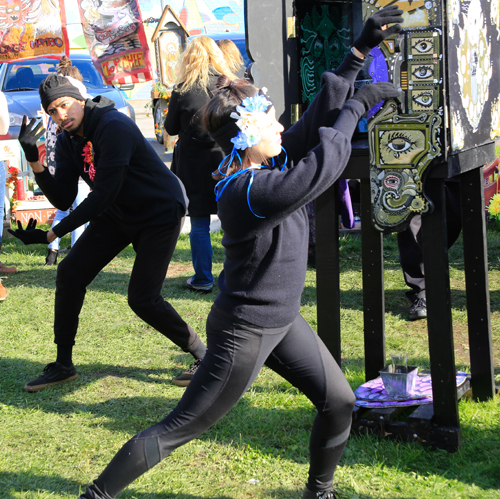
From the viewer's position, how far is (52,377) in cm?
390

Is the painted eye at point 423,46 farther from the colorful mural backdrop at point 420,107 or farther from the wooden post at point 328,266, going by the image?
the wooden post at point 328,266

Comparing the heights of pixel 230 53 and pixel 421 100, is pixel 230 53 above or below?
above

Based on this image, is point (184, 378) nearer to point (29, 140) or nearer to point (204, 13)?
point (29, 140)

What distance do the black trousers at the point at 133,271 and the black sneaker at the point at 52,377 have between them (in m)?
0.17

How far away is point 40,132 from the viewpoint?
3.57 metres

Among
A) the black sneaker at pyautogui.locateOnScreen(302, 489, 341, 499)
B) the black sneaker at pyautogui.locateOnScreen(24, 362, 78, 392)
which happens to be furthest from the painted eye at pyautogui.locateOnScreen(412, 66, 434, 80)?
the black sneaker at pyautogui.locateOnScreen(24, 362, 78, 392)

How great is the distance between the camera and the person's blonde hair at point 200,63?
5039 mm

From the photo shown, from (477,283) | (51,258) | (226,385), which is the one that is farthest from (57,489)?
(51,258)

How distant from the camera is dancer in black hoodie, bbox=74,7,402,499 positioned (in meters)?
2.11

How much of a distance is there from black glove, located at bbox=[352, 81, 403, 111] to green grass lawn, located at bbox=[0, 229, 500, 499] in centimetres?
156

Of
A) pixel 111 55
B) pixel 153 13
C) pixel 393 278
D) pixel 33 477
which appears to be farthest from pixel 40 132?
pixel 153 13

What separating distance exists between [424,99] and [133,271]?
1826 mm

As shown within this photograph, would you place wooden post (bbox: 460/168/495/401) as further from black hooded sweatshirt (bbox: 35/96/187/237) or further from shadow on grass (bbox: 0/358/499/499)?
black hooded sweatshirt (bbox: 35/96/187/237)

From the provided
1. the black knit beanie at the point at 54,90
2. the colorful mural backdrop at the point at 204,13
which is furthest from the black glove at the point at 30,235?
the colorful mural backdrop at the point at 204,13
